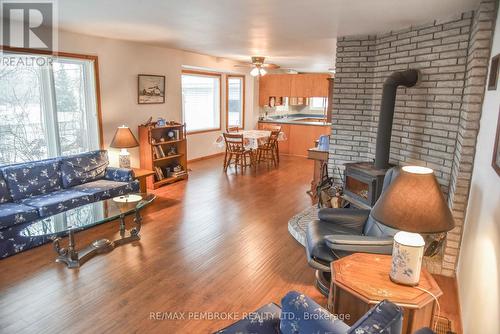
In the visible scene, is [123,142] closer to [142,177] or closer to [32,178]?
[142,177]

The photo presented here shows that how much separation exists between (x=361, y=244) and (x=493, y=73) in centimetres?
147

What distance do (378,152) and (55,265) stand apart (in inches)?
135

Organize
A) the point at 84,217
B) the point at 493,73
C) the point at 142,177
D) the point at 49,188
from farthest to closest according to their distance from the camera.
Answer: the point at 142,177, the point at 49,188, the point at 84,217, the point at 493,73

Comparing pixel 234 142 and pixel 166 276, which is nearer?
pixel 166 276

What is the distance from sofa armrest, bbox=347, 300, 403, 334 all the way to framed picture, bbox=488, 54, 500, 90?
1782mm

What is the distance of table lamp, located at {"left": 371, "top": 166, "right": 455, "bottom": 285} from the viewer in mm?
1729

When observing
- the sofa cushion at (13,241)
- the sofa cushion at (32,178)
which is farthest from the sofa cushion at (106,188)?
the sofa cushion at (13,241)

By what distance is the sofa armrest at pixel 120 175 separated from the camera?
4539 millimetres

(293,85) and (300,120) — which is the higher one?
(293,85)

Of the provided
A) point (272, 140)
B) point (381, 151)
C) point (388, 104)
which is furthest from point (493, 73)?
point (272, 140)

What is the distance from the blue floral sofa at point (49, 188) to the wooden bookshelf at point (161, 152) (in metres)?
0.81

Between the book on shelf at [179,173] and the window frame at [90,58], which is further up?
the window frame at [90,58]

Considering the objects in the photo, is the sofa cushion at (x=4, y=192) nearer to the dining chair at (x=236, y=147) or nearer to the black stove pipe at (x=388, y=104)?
the dining chair at (x=236, y=147)

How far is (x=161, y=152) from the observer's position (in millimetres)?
5762
